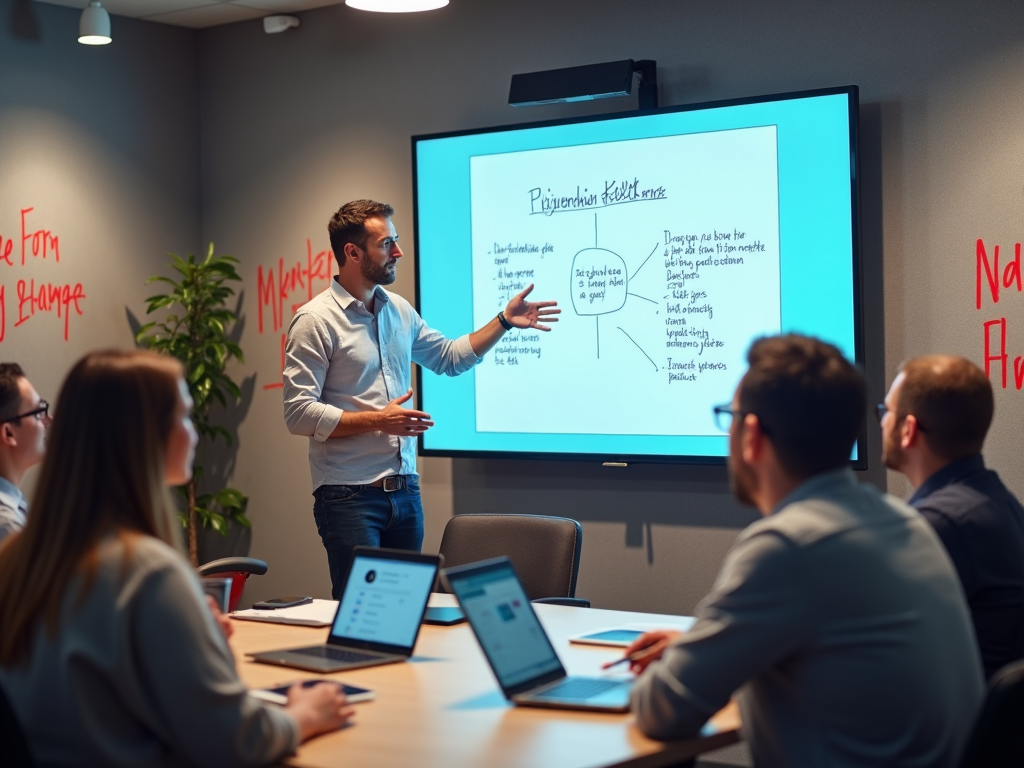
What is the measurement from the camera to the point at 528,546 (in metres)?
3.68

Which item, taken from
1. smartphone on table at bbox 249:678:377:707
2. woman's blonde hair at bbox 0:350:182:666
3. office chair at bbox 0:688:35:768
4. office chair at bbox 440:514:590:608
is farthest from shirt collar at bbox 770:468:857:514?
office chair at bbox 440:514:590:608

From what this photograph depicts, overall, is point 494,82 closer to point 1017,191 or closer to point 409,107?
point 409,107

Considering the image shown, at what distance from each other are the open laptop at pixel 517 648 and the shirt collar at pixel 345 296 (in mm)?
2052

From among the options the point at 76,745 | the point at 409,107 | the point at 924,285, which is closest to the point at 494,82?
the point at 409,107

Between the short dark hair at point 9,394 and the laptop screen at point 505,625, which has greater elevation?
the short dark hair at point 9,394

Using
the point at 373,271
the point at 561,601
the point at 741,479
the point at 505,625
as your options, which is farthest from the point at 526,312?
the point at 741,479

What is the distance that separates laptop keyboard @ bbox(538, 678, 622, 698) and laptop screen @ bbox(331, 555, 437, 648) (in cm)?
39

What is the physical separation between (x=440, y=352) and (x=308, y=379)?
0.62 meters

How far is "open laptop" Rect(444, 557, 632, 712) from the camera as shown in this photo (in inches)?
84.4

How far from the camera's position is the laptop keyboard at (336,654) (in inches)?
98.7

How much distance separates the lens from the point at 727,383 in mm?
4285

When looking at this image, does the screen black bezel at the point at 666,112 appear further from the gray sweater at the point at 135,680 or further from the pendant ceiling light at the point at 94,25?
the gray sweater at the point at 135,680

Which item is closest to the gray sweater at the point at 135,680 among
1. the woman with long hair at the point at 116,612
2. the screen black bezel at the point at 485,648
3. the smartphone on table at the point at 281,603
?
the woman with long hair at the point at 116,612

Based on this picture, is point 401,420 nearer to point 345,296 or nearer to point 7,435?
point 345,296
